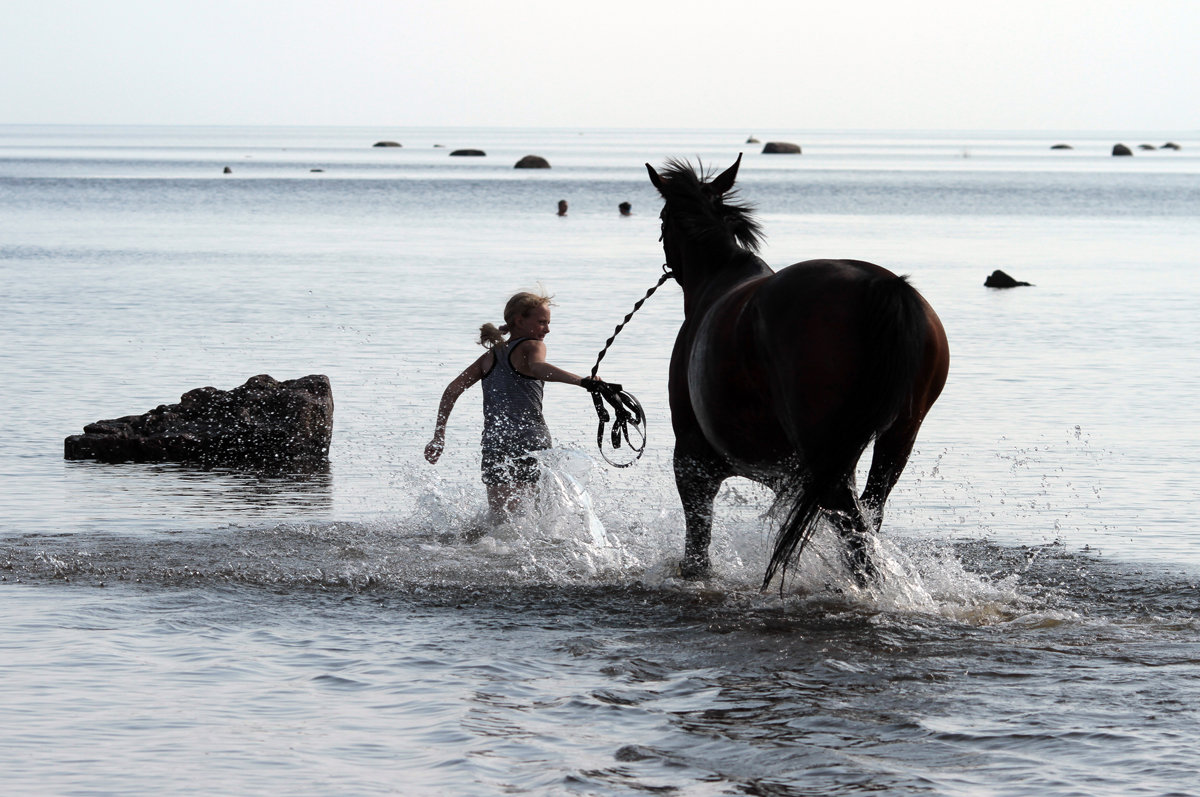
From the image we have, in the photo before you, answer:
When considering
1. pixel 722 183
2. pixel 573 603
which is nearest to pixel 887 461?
pixel 573 603

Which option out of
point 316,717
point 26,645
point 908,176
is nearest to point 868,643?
point 316,717

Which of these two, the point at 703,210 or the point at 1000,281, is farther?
the point at 1000,281

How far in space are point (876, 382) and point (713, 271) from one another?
1789mm

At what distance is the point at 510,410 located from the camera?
8.84 metres

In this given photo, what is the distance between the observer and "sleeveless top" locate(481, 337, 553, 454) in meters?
8.82

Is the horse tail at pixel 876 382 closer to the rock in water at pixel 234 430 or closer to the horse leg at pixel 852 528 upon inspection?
the horse leg at pixel 852 528

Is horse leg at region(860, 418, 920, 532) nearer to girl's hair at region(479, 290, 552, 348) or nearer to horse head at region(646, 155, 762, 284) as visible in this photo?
horse head at region(646, 155, 762, 284)

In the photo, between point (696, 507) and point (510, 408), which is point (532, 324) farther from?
point (696, 507)

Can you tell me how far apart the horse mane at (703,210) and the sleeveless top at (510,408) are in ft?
4.70

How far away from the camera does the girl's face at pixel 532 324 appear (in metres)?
8.68

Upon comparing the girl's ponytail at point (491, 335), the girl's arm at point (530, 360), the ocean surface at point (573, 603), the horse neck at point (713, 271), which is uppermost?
Answer: the horse neck at point (713, 271)

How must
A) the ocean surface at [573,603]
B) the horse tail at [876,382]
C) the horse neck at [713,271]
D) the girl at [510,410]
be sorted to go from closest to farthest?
the ocean surface at [573,603]
the horse tail at [876,382]
the horse neck at [713,271]
the girl at [510,410]

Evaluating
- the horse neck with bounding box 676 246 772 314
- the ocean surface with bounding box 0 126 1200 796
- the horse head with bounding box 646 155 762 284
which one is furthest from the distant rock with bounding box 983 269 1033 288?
the horse neck with bounding box 676 246 772 314

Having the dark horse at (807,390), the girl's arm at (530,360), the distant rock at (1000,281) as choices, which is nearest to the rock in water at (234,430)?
the girl's arm at (530,360)
